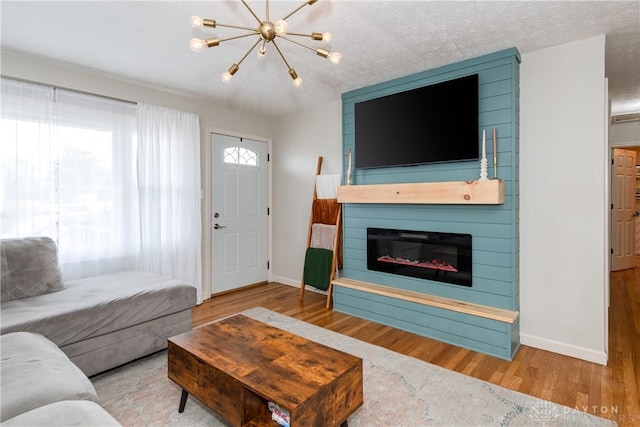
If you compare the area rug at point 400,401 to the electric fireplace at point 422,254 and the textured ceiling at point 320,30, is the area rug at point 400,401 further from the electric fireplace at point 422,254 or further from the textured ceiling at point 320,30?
the textured ceiling at point 320,30

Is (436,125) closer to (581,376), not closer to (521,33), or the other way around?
(521,33)

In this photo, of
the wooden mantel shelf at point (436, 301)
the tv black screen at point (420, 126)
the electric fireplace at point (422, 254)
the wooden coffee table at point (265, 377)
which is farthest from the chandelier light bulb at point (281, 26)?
the wooden mantel shelf at point (436, 301)

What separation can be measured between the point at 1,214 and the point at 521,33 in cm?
438

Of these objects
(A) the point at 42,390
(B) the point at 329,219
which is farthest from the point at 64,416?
(B) the point at 329,219

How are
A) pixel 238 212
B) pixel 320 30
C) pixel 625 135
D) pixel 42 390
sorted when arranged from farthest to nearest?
pixel 625 135
pixel 238 212
pixel 320 30
pixel 42 390

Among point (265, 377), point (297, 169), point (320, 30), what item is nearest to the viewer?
point (265, 377)

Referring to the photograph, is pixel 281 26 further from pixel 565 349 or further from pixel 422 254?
pixel 565 349

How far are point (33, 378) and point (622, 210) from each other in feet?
25.6

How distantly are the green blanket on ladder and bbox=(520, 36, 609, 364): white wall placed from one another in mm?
2087

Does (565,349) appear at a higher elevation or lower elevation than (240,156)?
lower

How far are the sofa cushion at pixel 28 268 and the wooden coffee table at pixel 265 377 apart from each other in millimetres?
1390

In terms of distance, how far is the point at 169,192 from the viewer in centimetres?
378

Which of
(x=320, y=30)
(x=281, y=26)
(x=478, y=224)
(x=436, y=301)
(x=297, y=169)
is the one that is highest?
(x=320, y=30)

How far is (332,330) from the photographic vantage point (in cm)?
320
